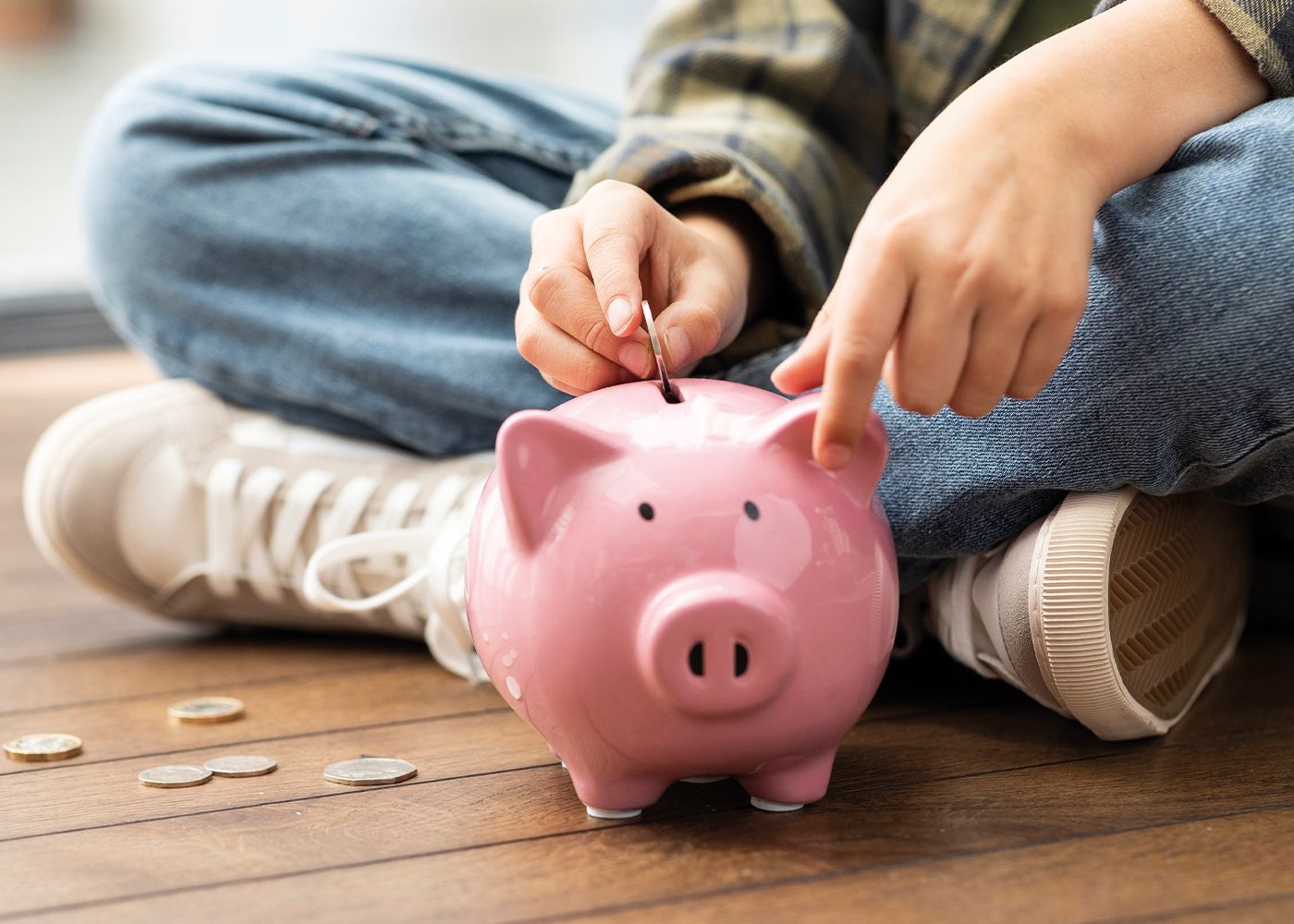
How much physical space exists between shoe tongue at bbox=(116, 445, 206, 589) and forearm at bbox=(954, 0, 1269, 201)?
592 mm

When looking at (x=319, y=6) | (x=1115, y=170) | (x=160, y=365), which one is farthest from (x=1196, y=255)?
(x=319, y=6)

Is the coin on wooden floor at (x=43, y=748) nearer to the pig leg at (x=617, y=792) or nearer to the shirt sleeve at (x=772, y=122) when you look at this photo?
the pig leg at (x=617, y=792)

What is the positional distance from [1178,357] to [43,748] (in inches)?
23.2

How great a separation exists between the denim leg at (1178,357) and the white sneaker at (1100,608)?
0.02m

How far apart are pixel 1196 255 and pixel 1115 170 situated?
55 millimetres

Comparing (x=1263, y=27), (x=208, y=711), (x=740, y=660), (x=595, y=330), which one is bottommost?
(x=208, y=711)

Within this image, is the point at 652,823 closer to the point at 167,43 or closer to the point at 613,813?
the point at 613,813

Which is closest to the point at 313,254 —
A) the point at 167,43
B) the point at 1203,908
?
the point at 1203,908

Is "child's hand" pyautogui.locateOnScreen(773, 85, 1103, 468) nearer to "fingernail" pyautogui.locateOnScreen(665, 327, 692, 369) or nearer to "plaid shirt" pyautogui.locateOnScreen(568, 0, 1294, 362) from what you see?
"fingernail" pyautogui.locateOnScreen(665, 327, 692, 369)

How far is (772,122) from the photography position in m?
0.85

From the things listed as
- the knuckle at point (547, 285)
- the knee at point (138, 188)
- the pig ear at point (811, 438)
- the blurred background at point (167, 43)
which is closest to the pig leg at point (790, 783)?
the pig ear at point (811, 438)

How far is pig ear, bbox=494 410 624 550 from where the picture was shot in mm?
490

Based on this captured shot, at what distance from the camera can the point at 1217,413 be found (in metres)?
0.56

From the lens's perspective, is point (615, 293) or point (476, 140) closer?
point (615, 293)
